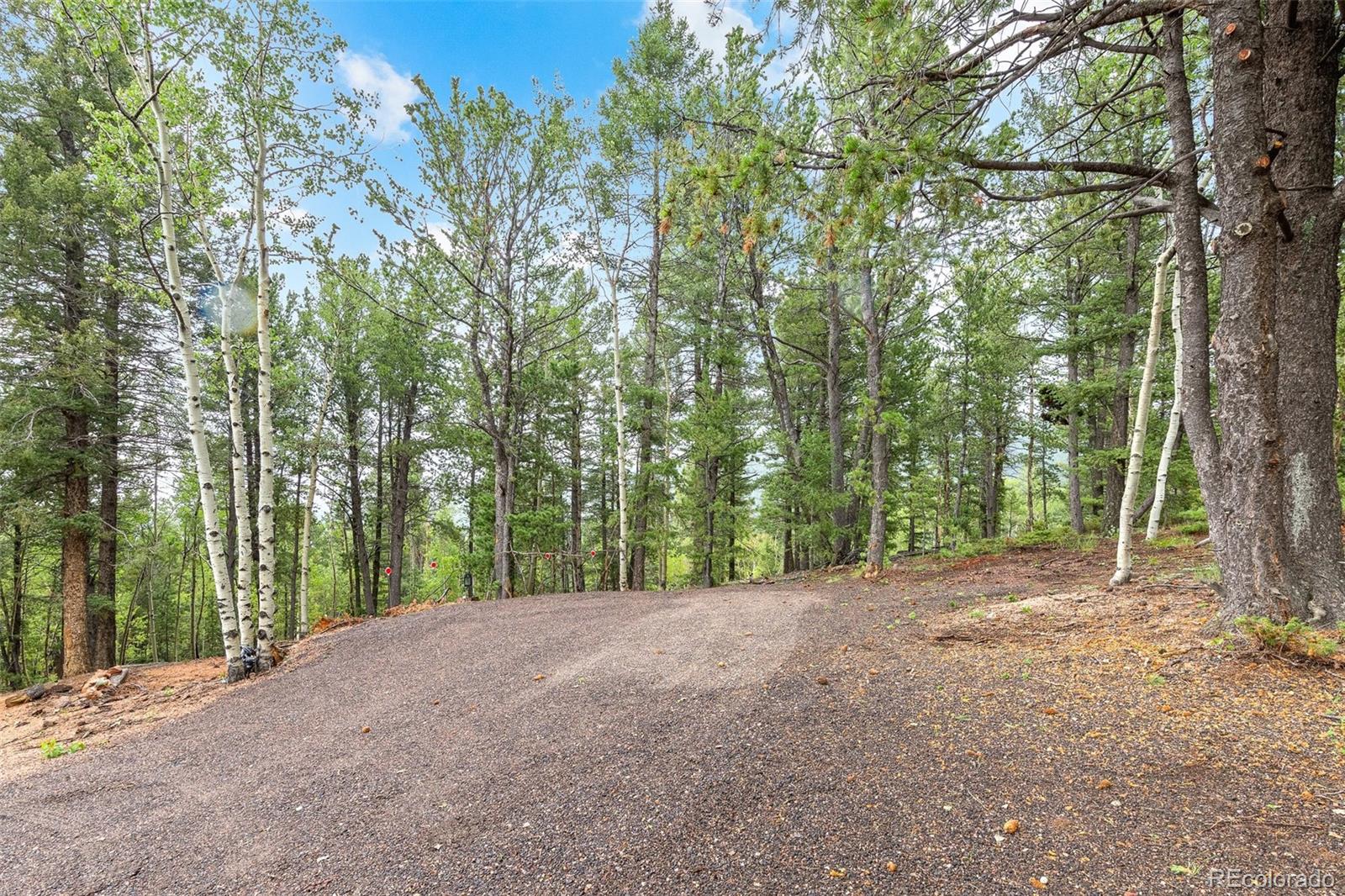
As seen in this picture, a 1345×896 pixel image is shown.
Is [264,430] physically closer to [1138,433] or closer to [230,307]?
[230,307]

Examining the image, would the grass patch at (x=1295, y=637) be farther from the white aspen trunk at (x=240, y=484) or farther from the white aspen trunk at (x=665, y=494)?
the white aspen trunk at (x=240, y=484)

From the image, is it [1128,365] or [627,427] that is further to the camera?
[627,427]

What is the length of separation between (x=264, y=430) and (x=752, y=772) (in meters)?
6.47

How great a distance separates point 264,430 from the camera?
5.95 m

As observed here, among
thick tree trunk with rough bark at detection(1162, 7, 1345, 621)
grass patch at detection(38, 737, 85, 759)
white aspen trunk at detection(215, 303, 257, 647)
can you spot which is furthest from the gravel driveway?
thick tree trunk with rough bark at detection(1162, 7, 1345, 621)

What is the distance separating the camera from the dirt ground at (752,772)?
185 centimetres

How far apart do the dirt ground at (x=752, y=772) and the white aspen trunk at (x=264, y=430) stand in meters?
1.32

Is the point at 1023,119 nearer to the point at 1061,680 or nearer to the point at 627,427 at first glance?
the point at 1061,680

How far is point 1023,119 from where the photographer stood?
17.9ft

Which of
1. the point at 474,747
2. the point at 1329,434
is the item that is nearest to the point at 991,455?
the point at 1329,434

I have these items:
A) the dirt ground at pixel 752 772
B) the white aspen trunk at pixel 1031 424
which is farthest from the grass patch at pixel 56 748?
the white aspen trunk at pixel 1031 424

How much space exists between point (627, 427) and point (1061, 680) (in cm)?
958

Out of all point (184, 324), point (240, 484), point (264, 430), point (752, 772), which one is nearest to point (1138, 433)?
point (752, 772)

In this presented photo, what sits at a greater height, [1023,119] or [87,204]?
[87,204]
